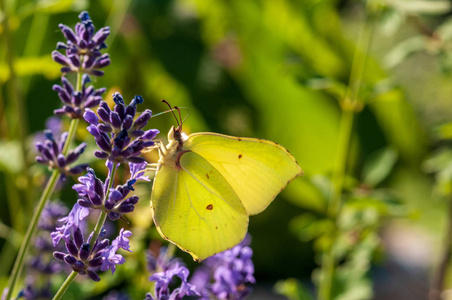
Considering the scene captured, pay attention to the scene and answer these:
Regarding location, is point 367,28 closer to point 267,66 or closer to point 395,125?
point 267,66

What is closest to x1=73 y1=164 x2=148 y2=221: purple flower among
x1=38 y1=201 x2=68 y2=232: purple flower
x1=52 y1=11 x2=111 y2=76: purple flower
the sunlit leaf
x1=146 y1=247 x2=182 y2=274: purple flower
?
x1=52 y1=11 x2=111 y2=76: purple flower

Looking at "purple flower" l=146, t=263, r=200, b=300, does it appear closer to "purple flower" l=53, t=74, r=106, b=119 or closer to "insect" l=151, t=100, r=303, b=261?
"insect" l=151, t=100, r=303, b=261

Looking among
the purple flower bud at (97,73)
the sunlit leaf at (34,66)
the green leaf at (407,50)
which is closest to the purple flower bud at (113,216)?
the purple flower bud at (97,73)

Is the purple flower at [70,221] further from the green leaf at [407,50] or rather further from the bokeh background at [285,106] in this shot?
the green leaf at [407,50]

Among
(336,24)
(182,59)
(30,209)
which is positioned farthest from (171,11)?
(30,209)

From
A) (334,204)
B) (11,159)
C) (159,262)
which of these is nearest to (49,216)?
(11,159)

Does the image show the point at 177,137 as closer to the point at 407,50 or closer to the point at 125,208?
the point at 125,208
